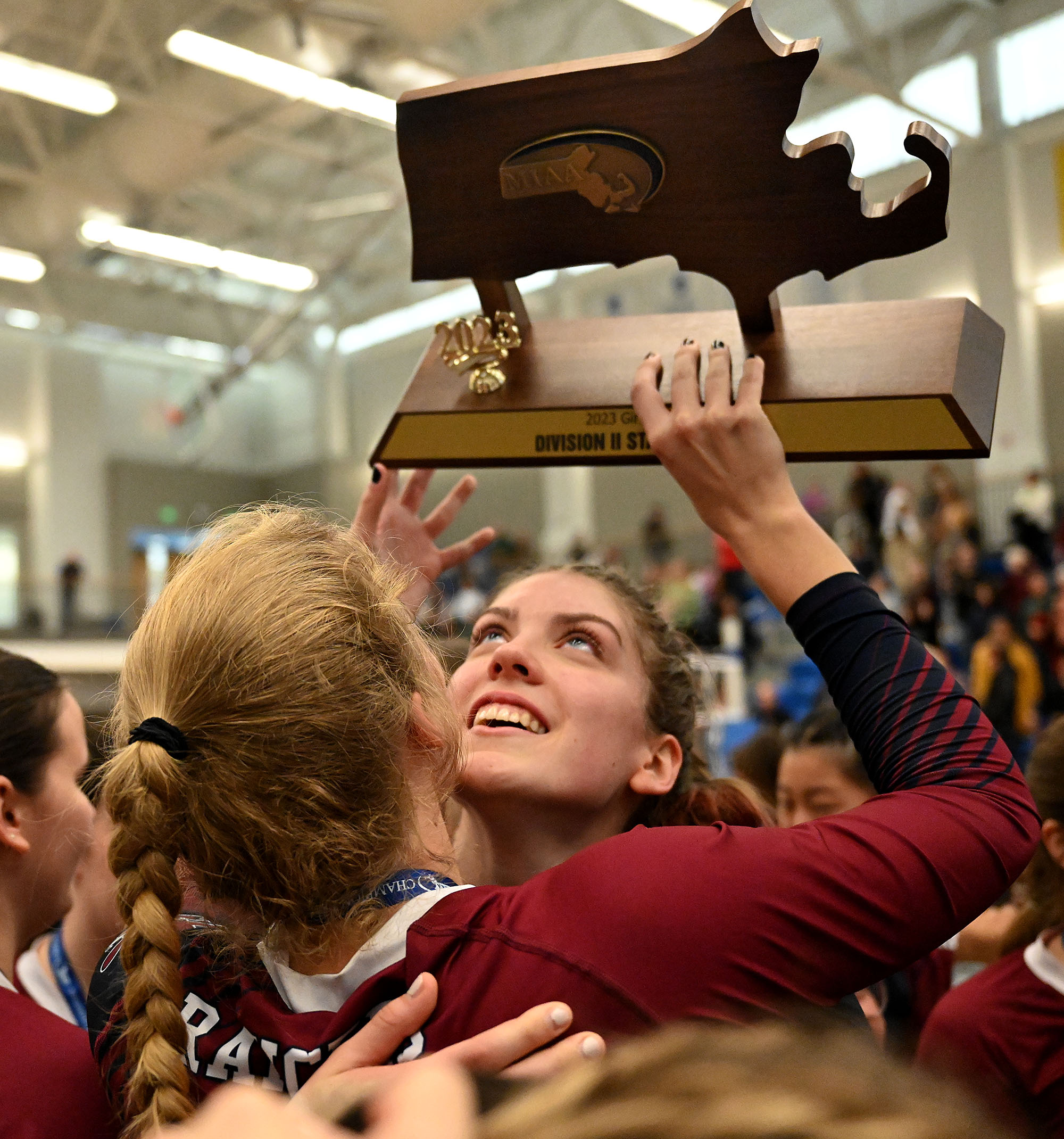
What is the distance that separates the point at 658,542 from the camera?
11.6m

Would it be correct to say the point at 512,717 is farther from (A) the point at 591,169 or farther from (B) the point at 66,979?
(B) the point at 66,979

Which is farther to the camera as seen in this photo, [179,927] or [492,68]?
[492,68]

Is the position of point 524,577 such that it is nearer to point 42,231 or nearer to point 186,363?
point 42,231

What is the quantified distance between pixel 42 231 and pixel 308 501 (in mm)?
13258

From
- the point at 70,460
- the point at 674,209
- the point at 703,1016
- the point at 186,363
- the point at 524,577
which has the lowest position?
the point at 703,1016

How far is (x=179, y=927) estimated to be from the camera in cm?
110

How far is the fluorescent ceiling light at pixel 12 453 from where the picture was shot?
15.5 meters

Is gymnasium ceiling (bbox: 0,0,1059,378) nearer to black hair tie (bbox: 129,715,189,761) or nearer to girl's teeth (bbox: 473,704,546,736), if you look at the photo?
girl's teeth (bbox: 473,704,546,736)

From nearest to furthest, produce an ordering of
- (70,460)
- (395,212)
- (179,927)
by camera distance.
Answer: (179,927) < (395,212) < (70,460)

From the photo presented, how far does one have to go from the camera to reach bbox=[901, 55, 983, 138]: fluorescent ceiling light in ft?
37.6

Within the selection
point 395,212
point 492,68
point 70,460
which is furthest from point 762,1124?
point 70,460

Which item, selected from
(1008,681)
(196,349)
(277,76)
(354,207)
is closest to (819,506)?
(1008,681)

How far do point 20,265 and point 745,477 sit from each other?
1461 centimetres

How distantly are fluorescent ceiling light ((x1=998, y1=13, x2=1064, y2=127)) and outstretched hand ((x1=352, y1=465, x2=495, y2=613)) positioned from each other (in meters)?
11.3
